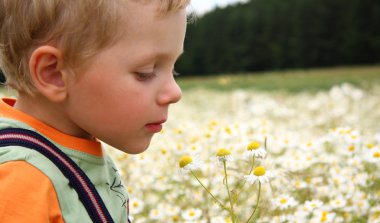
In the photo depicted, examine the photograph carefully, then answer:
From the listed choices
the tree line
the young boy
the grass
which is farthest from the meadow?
the tree line

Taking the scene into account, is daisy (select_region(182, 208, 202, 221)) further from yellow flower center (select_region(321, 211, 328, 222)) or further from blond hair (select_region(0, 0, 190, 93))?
blond hair (select_region(0, 0, 190, 93))

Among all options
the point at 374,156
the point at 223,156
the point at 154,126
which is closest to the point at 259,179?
the point at 223,156

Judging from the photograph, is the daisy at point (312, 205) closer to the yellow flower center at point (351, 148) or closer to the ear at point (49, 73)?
the yellow flower center at point (351, 148)

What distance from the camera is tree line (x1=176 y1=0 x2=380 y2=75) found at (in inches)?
1618

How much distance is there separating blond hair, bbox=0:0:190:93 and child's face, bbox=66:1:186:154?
0.10ft

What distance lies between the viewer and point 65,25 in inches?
48.3

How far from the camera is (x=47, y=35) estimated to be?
125 centimetres

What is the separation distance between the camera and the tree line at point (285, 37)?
41.1 m

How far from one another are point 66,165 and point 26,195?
0.51 feet

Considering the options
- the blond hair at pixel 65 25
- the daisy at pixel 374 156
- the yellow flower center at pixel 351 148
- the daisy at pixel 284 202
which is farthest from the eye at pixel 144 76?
the yellow flower center at pixel 351 148

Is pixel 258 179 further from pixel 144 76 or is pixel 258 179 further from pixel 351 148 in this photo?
pixel 351 148

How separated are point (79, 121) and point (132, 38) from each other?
0.81 feet

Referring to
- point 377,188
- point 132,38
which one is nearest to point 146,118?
point 132,38

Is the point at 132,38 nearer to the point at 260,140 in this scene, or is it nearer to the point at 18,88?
the point at 18,88
